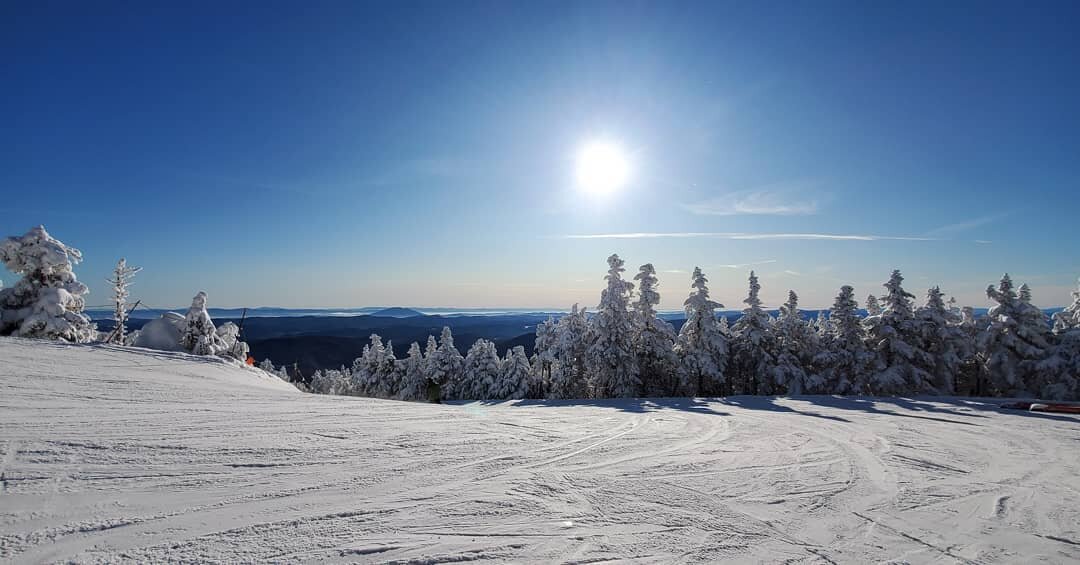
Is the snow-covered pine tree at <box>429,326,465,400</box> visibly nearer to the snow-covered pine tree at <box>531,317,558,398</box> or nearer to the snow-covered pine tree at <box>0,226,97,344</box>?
the snow-covered pine tree at <box>531,317,558,398</box>

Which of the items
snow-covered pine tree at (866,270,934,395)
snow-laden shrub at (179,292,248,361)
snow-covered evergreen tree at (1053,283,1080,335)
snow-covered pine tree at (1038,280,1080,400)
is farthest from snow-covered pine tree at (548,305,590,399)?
snow-covered evergreen tree at (1053,283,1080,335)

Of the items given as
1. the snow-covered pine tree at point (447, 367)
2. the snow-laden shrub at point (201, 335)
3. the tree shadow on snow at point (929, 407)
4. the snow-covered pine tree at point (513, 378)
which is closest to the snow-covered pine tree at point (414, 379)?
the snow-covered pine tree at point (447, 367)

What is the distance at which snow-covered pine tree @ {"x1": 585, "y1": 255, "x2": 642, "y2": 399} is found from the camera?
79.6 feet

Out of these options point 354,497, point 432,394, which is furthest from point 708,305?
point 354,497

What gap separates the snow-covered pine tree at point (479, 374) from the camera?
3453 centimetres

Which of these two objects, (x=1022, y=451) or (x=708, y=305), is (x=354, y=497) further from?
(x=708, y=305)

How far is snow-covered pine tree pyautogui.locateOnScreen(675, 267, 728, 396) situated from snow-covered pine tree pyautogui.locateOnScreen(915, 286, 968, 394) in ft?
35.2

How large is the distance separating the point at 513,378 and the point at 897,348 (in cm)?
2471

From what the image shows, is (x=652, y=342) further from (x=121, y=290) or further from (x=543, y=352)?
(x=121, y=290)

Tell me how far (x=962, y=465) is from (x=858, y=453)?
3.99 ft

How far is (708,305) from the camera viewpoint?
26.3m

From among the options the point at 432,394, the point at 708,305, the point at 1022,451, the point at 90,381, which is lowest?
the point at 432,394

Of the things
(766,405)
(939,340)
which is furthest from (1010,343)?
(766,405)

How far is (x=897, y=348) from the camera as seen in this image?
23.2m
